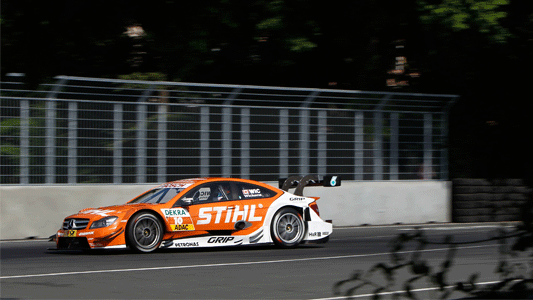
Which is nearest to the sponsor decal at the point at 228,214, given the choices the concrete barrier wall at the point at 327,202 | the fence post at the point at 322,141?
the concrete barrier wall at the point at 327,202

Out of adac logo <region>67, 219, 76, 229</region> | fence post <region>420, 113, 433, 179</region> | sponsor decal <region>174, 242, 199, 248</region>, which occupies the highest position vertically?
fence post <region>420, 113, 433, 179</region>

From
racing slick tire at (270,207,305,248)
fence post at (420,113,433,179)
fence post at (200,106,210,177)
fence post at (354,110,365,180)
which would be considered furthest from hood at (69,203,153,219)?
fence post at (420,113,433,179)

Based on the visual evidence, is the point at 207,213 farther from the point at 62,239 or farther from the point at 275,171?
the point at 275,171

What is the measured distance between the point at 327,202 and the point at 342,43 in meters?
14.8

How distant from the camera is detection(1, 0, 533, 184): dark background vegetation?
2.38 m

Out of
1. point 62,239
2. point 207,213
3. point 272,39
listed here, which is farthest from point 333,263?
point 272,39

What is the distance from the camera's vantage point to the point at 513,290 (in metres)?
3.06

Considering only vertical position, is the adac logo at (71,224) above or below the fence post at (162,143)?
below

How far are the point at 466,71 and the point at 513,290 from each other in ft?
2.99

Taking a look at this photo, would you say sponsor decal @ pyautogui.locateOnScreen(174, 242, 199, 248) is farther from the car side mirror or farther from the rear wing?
the rear wing

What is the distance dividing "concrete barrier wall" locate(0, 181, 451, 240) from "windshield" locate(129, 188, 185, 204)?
3138 mm

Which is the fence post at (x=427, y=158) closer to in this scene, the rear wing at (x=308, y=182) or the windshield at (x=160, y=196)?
the rear wing at (x=308, y=182)

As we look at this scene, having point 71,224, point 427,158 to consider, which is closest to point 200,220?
point 71,224

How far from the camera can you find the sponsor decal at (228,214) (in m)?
11.4
